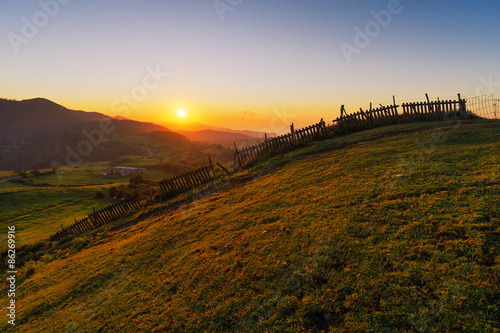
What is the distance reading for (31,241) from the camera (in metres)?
19.4

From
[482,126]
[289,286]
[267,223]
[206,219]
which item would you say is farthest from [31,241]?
→ [482,126]

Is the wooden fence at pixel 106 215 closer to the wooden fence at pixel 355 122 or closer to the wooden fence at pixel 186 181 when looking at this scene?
the wooden fence at pixel 186 181

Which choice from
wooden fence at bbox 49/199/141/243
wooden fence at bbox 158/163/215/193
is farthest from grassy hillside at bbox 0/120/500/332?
wooden fence at bbox 158/163/215/193

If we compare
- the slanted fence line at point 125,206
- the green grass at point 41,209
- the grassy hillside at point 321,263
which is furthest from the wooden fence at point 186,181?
the green grass at point 41,209

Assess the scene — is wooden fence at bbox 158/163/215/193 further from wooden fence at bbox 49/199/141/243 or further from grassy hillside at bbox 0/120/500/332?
grassy hillside at bbox 0/120/500/332

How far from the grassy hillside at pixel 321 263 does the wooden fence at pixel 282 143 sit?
892 cm

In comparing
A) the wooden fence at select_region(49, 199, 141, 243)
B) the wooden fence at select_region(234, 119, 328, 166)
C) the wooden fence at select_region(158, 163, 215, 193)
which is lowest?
the wooden fence at select_region(49, 199, 141, 243)

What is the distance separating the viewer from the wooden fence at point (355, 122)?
20.5 m

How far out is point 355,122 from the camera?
847 inches

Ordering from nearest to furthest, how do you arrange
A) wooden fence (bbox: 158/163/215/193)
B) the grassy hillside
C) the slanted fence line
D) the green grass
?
1. the grassy hillside
2. the slanted fence line
3. wooden fence (bbox: 158/163/215/193)
4. the green grass

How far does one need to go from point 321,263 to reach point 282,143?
16.1m

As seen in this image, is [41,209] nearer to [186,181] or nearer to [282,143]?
[186,181]

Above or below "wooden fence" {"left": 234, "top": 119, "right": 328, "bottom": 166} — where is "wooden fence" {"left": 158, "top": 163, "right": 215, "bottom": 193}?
below

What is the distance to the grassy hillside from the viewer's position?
414 centimetres
